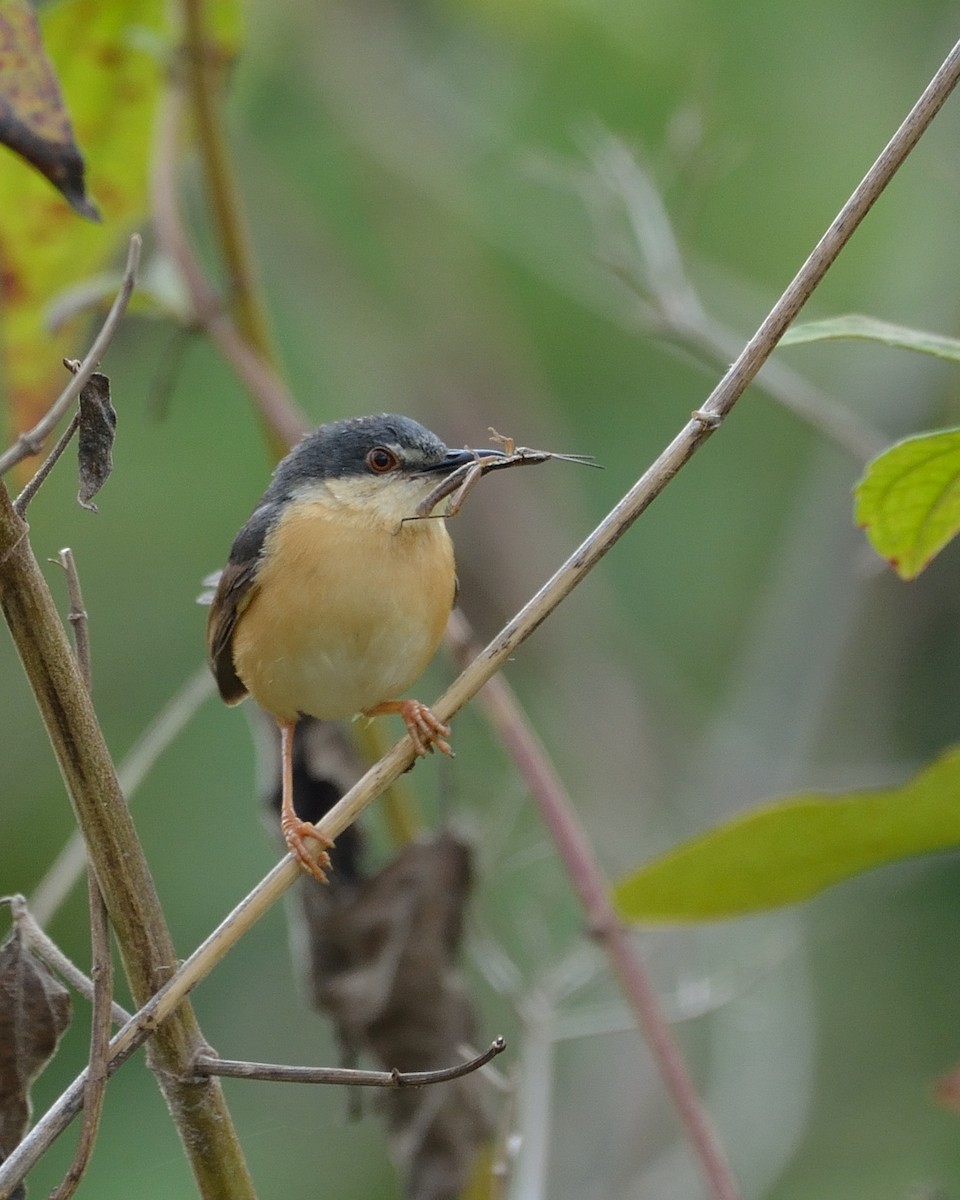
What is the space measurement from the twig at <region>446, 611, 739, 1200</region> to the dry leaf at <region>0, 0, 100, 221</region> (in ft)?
3.87

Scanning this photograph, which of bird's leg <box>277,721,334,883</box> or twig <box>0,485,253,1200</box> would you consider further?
bird's leg <box>277,721,334,883</box>

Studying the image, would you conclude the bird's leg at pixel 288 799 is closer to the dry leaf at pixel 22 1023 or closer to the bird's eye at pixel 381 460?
the bird's eye at pixel 381 460

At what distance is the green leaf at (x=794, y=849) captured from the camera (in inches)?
91.7

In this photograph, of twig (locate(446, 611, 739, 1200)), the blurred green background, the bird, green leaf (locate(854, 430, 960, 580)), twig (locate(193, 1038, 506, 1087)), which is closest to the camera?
twig (locate(193, 1038, 506, 1087))

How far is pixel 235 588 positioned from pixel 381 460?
0.47m

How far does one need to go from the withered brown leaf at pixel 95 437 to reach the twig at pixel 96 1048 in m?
0.43

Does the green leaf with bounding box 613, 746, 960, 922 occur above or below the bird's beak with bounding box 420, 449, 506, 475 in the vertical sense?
below

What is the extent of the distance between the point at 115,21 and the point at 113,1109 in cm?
409

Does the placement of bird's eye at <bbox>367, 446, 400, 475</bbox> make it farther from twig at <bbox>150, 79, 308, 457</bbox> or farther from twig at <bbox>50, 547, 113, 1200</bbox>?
twig at <bbox>50, 547, 113, 1200</bbox>

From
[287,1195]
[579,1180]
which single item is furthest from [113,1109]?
[579,1180]

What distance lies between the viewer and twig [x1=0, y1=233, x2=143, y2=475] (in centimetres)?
146

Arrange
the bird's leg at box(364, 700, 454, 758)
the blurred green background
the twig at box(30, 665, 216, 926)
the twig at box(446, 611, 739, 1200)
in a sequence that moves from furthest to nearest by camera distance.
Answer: the blurred green background → the bird's leg at box(364, 700, 454, 758) → the twig at box(30, 665, 216, 926) → the twig at box(446, 611, 739, 1200)

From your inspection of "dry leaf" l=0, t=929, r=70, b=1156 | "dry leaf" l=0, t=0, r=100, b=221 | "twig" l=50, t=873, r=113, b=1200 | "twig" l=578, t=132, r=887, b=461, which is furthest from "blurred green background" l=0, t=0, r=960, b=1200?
"dry leaf" l=0, t=0, r=100, b=221

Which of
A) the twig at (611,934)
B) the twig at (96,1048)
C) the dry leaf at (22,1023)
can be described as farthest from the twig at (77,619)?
the twig at (611,934)
